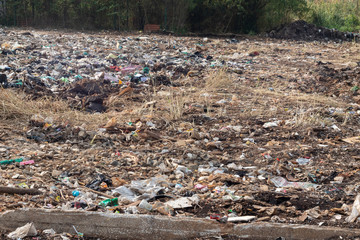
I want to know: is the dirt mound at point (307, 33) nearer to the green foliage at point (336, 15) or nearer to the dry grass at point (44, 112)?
the green foliage at point (336, 15)

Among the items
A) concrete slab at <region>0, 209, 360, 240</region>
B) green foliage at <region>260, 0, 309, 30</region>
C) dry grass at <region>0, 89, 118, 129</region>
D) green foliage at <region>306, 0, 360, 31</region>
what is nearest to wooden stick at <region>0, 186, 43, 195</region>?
concrete slab at <region>0, 209, 360, 240</region>

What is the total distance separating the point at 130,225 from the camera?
7.57 ft

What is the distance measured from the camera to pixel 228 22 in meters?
14.0

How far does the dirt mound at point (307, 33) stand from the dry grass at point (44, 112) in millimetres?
10022

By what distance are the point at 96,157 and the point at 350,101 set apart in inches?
163

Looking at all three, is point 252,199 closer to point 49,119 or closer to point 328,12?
point 49,119

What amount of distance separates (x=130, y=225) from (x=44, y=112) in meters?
2.71

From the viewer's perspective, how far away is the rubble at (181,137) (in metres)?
2.71

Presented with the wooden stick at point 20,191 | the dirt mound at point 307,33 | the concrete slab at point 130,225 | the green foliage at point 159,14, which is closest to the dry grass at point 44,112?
the wooden stick at point 20,191

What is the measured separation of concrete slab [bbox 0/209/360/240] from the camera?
2289 mm

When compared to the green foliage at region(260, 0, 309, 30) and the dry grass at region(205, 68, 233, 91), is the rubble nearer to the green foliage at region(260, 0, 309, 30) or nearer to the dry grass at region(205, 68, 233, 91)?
the dry grass at region(205, 68, 233, 91)

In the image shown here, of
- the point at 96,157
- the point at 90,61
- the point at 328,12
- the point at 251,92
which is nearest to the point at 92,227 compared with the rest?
the point at 96,157

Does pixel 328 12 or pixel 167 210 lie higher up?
pixel 328 12

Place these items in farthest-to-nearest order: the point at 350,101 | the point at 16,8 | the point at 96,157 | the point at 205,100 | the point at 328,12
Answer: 1. the point at 328,12
2. the point at 16,8
3. the point at 350,101
4. the point at 205,100
5. the point at 96,157
